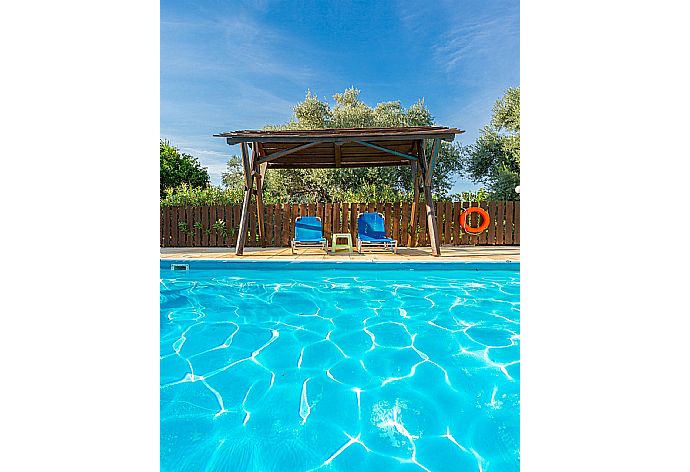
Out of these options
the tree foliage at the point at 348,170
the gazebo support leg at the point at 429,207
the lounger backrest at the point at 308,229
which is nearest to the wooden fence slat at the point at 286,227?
the lounger backrest at the point at 308,229

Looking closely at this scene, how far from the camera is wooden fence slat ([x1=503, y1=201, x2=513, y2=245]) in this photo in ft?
30.4

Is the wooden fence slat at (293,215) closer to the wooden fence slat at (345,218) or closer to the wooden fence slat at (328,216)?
the wooden fence slat at (328,216)

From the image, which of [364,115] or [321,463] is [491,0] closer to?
[364,115]

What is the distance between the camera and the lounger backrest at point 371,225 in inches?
325

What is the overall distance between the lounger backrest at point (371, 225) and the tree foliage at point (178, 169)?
573 inches

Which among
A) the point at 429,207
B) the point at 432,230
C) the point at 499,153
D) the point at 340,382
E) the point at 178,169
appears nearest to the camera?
the point at 340,382

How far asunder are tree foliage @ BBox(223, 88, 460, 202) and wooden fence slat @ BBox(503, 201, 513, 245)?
21.8 feet

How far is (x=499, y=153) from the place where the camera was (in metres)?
16.1

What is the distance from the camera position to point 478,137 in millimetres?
16484

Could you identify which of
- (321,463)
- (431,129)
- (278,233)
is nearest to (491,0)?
(431,129)

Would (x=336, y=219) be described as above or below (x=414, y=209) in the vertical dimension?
below

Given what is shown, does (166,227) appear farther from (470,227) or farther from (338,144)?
(470,227)

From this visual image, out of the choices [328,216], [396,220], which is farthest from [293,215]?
[396,220]

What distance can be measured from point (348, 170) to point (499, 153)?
7.53m
